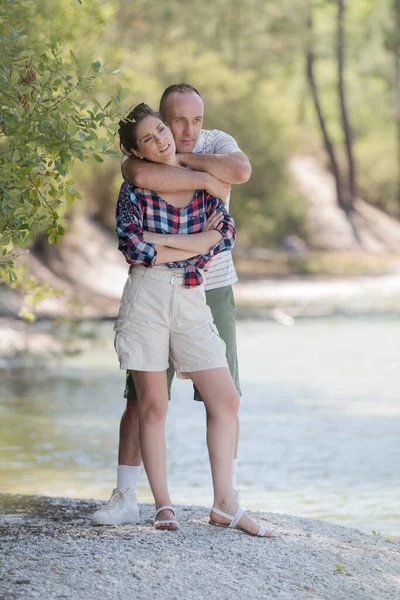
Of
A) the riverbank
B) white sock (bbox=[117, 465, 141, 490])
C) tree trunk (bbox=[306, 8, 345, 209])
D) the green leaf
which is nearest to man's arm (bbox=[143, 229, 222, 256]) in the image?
the green leaf

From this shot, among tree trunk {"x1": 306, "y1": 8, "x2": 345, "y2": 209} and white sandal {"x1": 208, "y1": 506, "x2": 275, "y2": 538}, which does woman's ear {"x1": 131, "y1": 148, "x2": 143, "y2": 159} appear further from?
tree trunk {"x1": 306, "y1": 8, "x2": 345, "y2": 209}

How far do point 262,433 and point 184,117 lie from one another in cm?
552

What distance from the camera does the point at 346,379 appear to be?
13430mm

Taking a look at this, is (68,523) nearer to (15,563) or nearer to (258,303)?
(15,563)

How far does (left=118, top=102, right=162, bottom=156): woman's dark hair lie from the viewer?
14.1ft

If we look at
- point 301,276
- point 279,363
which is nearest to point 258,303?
point 301,276

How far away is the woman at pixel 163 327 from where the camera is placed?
4.25m

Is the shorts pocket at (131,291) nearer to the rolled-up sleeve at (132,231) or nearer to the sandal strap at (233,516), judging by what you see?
the rolled-up sleeve at (132,231)

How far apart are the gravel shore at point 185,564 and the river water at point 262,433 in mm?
1683

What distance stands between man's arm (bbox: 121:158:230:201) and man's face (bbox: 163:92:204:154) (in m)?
0.21

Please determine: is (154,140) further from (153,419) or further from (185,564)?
(185,564)

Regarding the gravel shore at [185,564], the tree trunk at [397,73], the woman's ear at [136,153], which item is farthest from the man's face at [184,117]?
the tree trunk at [397,73]

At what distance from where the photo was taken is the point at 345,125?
127 feet

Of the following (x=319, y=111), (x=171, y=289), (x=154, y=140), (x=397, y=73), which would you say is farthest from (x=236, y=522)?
(x=397, y=73)
